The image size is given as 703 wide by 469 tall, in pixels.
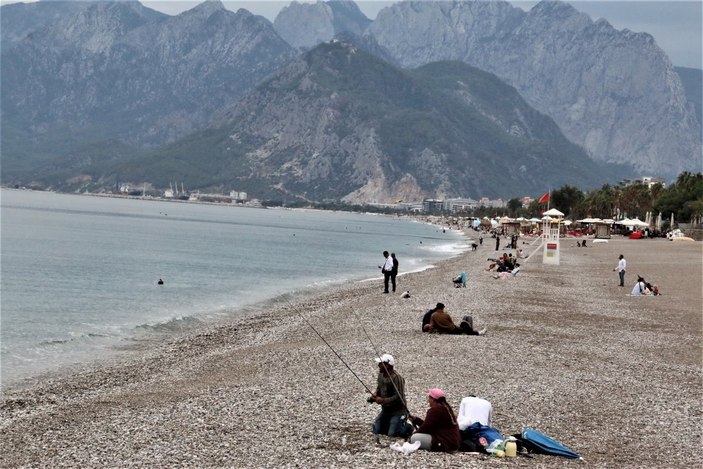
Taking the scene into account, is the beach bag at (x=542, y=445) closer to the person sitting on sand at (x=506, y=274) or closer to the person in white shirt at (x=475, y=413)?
the person in white shirt at (x=475, y=413)

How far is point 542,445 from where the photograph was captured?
11922 mm

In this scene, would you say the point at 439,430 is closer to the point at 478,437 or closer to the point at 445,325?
the point at 478,437

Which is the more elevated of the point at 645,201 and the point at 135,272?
the point at 645,201

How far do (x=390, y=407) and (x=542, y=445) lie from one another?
226 cm

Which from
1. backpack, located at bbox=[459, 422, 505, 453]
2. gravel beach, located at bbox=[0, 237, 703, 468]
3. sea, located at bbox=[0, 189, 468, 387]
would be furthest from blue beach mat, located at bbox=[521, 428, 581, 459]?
A: sea, located at bbox=[0, 189, 468, 387]

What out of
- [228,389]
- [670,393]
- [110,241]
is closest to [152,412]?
[228,389]

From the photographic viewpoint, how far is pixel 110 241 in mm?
90312

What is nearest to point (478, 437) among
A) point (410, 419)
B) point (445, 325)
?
point (410, 419)

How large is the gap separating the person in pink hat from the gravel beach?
1.19ft

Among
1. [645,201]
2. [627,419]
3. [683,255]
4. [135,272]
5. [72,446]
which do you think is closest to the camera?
[72,446]

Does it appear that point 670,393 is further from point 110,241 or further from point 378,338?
point 110,241

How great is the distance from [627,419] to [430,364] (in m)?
5.34

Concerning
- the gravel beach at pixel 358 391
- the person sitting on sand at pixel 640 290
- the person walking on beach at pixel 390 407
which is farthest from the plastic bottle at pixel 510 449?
the person sitting on sand at pixel 640 290

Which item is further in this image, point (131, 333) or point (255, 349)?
point (131, 333)
